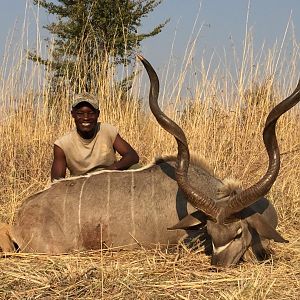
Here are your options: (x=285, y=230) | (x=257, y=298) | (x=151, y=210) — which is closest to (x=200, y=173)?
(x=151, y=210)

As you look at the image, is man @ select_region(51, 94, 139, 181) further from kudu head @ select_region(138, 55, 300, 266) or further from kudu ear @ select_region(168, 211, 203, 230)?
kudu head @ select_region(138, 55, 300, 266)

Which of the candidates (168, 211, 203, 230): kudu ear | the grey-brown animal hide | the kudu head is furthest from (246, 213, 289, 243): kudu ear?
the grey-brown animal hide

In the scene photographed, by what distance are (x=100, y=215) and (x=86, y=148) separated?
0.80 meters

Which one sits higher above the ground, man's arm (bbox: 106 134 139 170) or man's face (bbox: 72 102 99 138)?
man's face (bbox: 72 102 99 138)

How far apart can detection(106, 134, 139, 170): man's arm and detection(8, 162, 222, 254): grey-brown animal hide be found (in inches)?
15.6

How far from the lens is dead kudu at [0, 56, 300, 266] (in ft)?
12.4

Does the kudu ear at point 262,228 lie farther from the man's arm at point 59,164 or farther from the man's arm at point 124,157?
the man's arm at point 59,164

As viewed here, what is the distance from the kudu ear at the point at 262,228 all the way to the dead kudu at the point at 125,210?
6 cm

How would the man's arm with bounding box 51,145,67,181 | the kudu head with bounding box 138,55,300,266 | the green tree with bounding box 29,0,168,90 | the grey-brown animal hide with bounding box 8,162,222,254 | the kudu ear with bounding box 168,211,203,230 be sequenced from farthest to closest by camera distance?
the green tree with bounding box 29,0,168,90 < the man's arm with bounding box 51,145,67,181 < the grey-brown animal hide with bounding box 8,162,222,254 < the kudu ear with bounding box 168,211,203,230 < the kudu head with bounding box 138,55,300,266

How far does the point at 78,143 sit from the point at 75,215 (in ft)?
2.63

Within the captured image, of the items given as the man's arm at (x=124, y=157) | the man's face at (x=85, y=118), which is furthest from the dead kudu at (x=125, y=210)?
the man's face at (x=85, y=118)

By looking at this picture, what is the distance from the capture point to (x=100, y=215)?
12.9 ft

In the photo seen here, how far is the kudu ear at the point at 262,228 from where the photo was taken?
137 inches

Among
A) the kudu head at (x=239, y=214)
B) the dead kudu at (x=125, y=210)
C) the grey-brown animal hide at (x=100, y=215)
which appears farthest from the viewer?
the grey-brown animal hide at (x=100, y=215)
